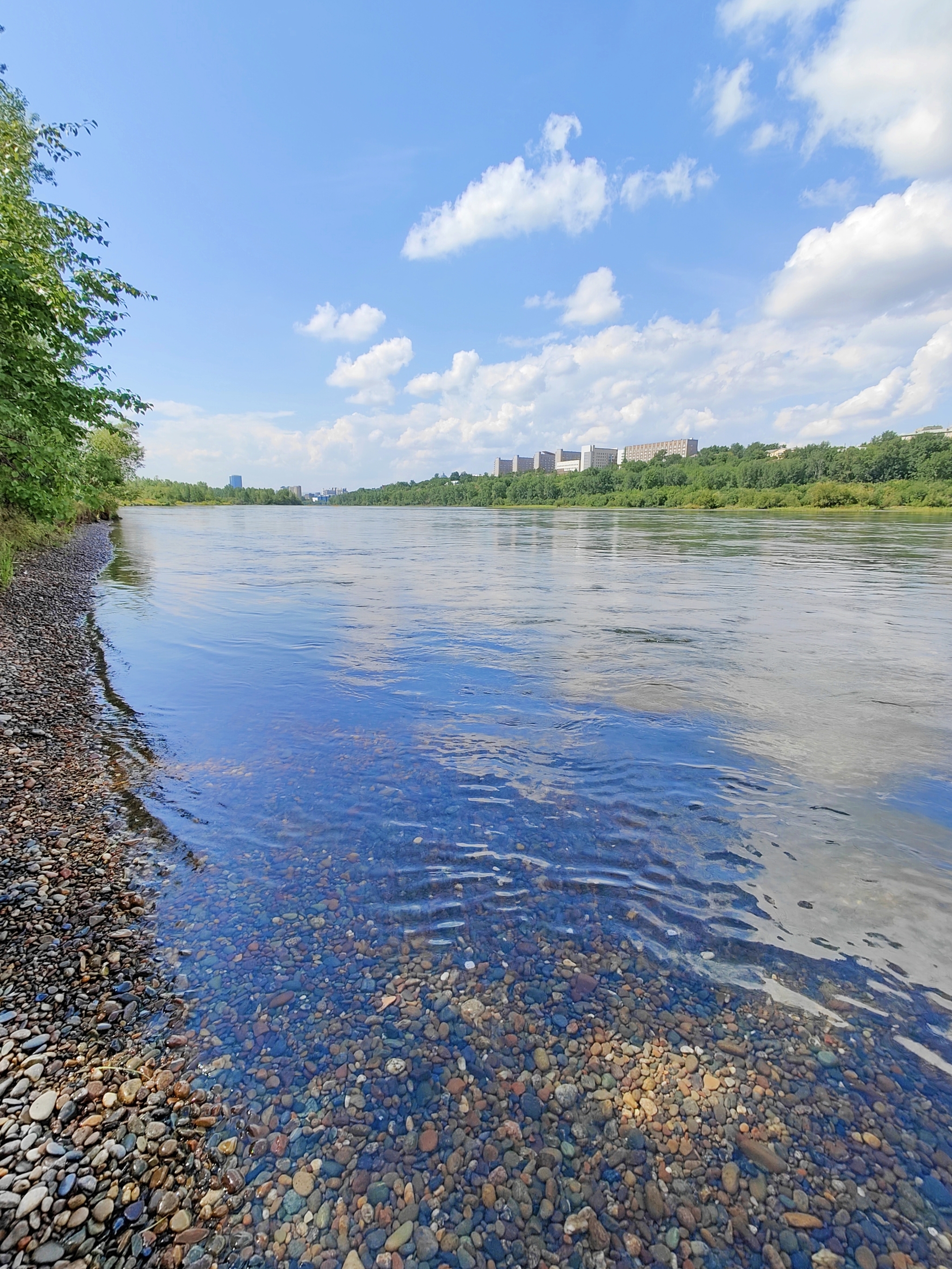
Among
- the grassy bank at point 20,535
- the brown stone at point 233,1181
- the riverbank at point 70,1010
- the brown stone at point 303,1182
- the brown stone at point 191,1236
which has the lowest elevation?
the brown stone at point 303,1182

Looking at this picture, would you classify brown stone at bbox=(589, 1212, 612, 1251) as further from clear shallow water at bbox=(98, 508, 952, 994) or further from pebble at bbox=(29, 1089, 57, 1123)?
pebble at bbox=(29, 1089, 57, 1123)

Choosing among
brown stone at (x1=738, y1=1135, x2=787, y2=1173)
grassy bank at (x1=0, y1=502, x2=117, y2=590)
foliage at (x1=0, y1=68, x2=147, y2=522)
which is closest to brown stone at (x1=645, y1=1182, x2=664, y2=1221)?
brown stone at (x1=738, y1=1135, x2=787, y2=1173)

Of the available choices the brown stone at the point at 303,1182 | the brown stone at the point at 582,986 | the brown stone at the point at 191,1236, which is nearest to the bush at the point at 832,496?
the brown stone at the point at 582,986

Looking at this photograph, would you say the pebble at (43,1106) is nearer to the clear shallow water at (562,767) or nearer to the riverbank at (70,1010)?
the riverbank at (70,1010)

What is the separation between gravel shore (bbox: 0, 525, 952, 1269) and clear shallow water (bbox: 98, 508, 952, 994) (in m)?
0.41

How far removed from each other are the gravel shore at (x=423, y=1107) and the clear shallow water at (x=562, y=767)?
0.41m

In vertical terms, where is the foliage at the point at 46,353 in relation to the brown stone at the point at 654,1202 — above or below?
above

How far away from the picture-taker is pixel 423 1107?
347cm

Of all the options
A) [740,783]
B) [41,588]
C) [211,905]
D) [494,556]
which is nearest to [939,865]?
[740,783]

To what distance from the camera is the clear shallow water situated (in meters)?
5.21

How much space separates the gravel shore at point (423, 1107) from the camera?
2809mm

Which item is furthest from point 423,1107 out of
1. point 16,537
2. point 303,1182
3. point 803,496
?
point 803,496

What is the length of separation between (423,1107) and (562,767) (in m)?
4.93

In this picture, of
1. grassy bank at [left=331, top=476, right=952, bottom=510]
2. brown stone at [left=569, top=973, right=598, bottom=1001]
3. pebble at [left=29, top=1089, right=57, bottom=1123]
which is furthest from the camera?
grassy bank at [left=331, top=476, right=952, bottom=510]
